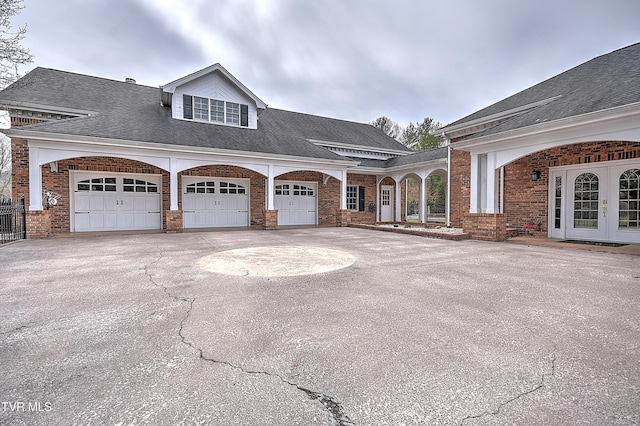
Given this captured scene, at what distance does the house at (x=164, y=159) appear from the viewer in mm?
10398

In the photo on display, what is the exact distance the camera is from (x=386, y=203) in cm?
1941

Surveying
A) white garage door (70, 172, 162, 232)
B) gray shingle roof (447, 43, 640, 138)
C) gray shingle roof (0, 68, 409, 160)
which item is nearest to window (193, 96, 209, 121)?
gray shingle roof (0, 68, 409, 160)

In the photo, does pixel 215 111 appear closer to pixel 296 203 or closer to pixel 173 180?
pixel 173 180

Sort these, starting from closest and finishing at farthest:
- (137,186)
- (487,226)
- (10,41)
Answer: (487,226), (10,41), (137,186)

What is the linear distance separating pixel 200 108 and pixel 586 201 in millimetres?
15014

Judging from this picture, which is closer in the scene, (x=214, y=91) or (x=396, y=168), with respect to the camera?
(x=214, y=91)

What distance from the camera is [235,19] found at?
45.1 feet

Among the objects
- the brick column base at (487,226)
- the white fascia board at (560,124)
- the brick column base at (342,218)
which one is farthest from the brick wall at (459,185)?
the brick column base at (342,218)

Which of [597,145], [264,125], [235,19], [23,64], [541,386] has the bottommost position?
[541,386]

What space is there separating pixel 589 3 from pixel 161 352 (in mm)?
16151

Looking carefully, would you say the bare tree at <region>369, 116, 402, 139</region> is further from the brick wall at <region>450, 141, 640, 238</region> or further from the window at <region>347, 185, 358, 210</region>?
the brick wall at <region>450, 141, 640, 238</region>

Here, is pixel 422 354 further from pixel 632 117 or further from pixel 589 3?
pixel 589 3

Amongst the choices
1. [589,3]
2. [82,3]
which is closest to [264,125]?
[82,3]

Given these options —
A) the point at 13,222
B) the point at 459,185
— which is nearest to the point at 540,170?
the point at 459,185
